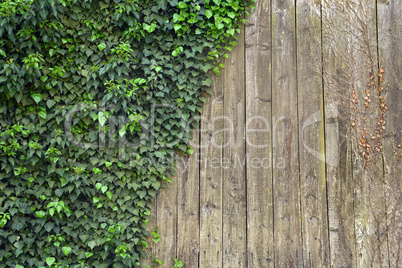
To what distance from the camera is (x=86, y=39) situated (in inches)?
89.4

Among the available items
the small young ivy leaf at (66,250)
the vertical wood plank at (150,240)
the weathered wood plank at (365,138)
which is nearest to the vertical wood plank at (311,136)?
the weathered wood plank at (365,138)

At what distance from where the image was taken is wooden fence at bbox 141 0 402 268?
231 centimetres

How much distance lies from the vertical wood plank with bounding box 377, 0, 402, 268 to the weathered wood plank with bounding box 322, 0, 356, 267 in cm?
27

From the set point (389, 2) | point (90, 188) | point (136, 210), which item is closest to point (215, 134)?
point (136, 210)

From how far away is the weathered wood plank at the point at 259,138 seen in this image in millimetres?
2314

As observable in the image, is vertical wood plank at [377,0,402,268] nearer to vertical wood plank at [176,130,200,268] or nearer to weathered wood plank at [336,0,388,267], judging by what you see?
weathered wood plank at [336,0,388,267]

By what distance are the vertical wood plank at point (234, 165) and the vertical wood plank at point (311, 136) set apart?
43 cm

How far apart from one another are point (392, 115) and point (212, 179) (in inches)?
55.7

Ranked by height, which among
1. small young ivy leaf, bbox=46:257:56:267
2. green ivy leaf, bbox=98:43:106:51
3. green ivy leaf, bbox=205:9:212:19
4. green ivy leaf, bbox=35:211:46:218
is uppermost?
green ivy leaf, bbox=205:9:212:19

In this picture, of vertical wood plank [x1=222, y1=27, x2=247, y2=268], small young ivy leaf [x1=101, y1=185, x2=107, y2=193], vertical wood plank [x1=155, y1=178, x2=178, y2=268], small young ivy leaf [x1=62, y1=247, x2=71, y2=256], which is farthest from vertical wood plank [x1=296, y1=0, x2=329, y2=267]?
small young ivy leaf [x1=62, y1=247, x2=71, y2=256]

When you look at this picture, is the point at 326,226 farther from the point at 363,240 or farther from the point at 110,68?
the point at 110,68

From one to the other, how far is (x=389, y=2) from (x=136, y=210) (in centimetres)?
242

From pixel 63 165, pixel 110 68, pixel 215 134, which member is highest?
pixel 110 68

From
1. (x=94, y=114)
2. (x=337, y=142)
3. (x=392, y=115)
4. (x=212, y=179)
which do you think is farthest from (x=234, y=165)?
(x=392, y=115)
